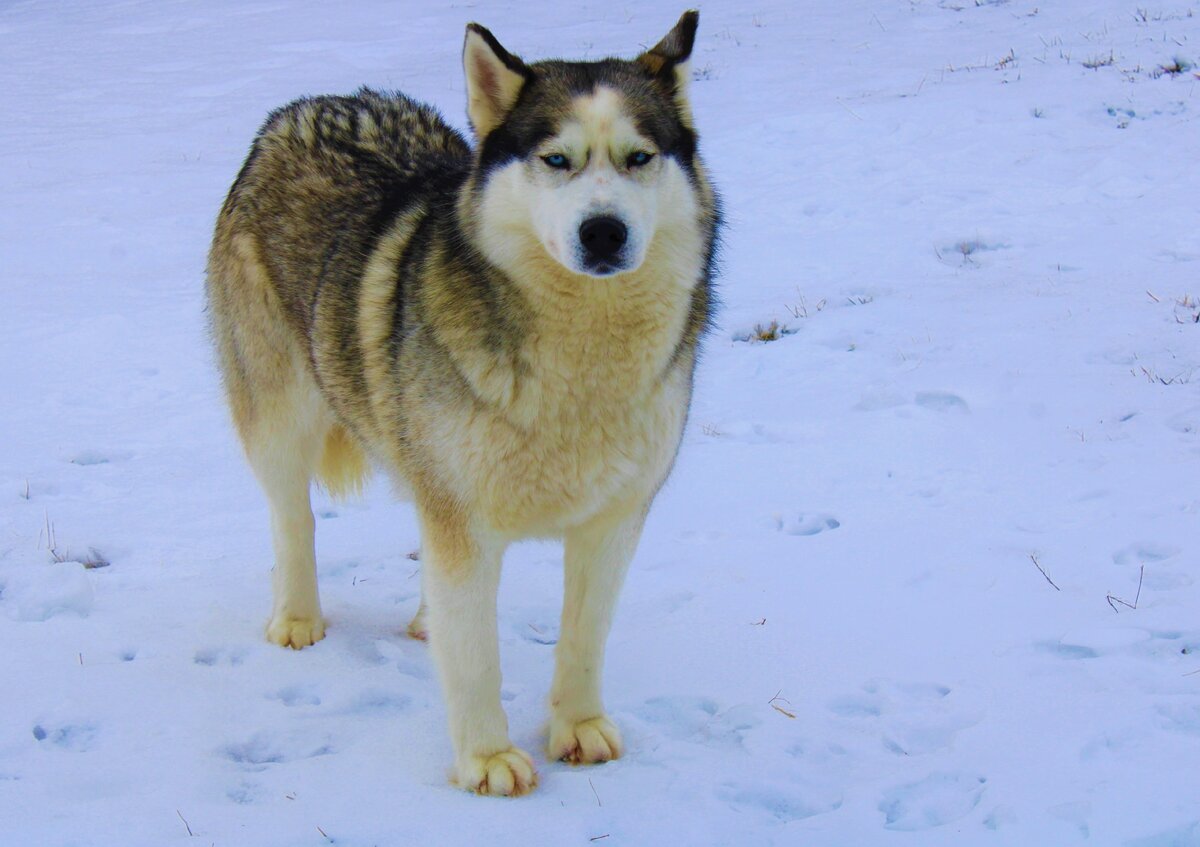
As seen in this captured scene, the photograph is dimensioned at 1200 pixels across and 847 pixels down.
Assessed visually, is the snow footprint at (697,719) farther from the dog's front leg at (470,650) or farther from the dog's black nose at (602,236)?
the dog's black nose at (602,236)

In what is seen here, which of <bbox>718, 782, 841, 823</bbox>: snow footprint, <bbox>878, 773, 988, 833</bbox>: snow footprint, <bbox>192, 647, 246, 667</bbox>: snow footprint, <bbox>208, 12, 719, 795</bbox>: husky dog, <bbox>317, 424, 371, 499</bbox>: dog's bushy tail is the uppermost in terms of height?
<bbox>208, 12, 719, 795</bbox>: husky dog

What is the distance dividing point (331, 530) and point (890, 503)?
2279mm

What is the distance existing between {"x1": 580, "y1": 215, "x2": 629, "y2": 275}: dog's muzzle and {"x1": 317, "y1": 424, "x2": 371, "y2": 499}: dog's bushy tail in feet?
5.33

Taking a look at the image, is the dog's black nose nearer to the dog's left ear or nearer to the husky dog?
the husky dog

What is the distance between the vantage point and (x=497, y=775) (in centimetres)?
311

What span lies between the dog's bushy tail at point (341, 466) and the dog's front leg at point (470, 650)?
3.38ft

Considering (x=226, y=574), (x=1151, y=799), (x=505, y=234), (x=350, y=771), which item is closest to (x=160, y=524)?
(x=226, y=574)

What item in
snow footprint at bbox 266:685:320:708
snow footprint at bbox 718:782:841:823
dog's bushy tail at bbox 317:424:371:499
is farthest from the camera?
dog's bushy tail at bbox 317:424:371:499

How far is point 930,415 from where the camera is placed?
17.5ft

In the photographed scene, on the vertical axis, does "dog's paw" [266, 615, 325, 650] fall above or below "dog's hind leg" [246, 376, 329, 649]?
below

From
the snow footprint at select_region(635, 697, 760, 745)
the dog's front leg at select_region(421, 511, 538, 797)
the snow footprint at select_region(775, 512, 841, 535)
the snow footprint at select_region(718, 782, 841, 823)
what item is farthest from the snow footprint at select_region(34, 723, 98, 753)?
the snow footprint at select_region(775, 512, 841, 535)

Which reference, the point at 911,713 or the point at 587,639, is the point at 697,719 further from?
the point at 911,713

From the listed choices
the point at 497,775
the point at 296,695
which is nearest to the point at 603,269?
the point at 497,775

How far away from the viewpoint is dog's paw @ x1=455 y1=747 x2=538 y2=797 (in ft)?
10.2
